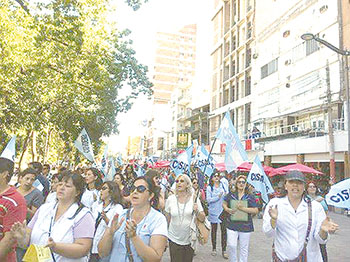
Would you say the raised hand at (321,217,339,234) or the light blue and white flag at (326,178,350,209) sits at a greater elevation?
the light blue and white flag at (326,178,350,209)

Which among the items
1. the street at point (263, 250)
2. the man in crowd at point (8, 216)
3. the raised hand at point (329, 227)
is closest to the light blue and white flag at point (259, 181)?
the street at point (263, 250)

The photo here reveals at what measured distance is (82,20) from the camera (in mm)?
10047

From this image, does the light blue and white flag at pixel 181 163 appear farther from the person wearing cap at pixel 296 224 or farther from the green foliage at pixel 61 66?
the person wearing cap at pixel 296 224

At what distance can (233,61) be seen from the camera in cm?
4291

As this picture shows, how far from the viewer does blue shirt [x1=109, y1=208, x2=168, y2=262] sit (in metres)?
2.95

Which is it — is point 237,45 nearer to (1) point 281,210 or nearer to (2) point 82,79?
(2) point 82,79

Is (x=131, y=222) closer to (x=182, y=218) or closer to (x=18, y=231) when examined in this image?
(x=18, y=231)

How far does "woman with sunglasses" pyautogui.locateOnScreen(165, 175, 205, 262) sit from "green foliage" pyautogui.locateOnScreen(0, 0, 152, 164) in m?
6.62

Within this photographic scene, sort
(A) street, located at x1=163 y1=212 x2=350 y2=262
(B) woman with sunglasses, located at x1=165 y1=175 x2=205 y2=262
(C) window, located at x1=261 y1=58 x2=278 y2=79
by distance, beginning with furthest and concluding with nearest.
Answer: (C) window, located at x1=261 y1=58 x2=278 y2=79
(A) street, located at x1=163 y1=212 x2=350 y2=262
(B) woman with sunglasses, located at x1=165 y1=175 x2=205 y2=262

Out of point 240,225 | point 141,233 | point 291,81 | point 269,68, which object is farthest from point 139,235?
point 269,68

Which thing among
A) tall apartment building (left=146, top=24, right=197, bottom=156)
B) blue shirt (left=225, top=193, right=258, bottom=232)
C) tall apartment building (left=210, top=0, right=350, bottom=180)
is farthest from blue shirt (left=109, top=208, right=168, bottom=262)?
tall apartment building (left=146, top=24, right=197, bottom=156)

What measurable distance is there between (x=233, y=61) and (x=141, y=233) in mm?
41619

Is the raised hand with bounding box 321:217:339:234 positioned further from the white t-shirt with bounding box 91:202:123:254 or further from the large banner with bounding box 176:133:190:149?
the large banner with bounding box 176:133:190:149

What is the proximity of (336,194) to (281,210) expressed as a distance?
1.36 metres
